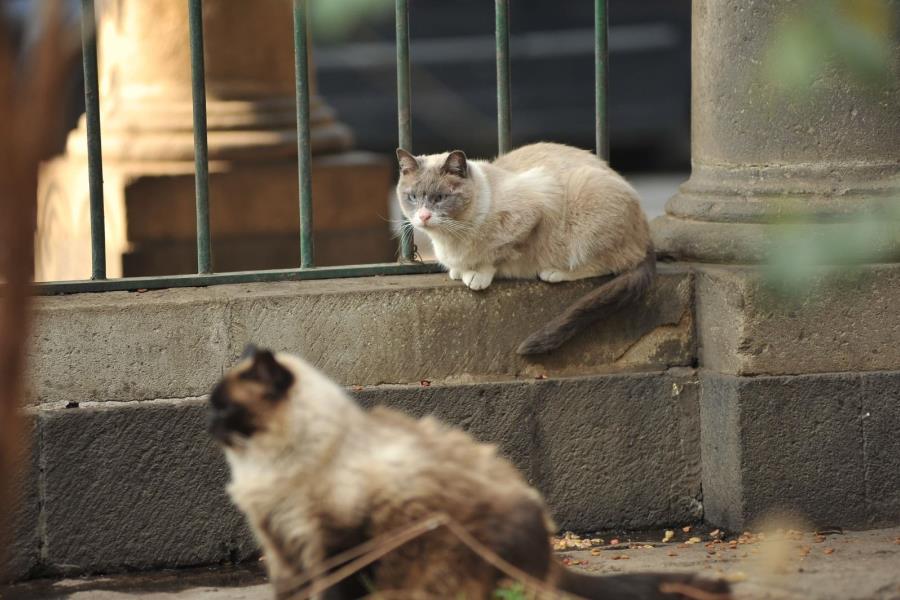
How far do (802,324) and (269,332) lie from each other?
1.87m

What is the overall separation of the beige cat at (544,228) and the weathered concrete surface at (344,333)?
89 mm

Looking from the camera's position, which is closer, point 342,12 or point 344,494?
point 342,12

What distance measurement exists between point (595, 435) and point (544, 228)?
0.79 m

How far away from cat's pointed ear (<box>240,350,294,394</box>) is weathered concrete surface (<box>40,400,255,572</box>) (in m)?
1.44

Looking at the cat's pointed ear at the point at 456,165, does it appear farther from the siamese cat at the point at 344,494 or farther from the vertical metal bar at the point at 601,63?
the siamese cat at the point at 344,494

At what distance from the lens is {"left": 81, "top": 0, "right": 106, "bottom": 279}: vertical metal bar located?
15.5 feet

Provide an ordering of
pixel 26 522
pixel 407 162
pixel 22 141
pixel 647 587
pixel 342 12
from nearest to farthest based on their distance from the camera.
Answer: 1. pixel 22 141
2. pixel 342 12
3. pixel 647 587
4. pixel 26 522
5. pixel 407 162

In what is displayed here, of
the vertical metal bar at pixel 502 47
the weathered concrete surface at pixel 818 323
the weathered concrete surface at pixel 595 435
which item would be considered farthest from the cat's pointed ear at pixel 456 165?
the weathered concrete surface at pixel 818 323

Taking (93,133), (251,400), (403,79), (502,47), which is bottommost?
(251,400)

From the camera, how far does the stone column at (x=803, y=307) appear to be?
4805 mm

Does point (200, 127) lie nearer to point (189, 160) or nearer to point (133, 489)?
point (133, 489)

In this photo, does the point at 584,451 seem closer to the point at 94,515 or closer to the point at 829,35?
the point at 94,515

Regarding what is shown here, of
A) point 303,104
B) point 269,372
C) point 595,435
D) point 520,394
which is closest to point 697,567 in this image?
point 595,435

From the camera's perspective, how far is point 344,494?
3.29 metres
